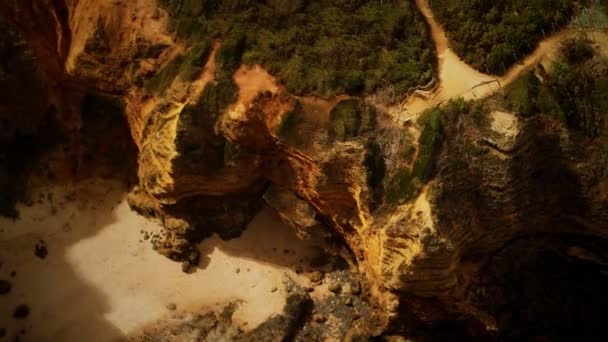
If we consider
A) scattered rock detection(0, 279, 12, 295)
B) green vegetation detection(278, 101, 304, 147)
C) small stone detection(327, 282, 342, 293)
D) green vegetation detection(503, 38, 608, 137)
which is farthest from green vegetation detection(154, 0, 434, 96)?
scattered rock detection(0, 279, 12, 295)

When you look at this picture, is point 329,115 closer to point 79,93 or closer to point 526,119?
point 526,119

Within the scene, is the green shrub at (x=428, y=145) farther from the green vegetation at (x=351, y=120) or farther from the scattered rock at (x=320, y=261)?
the scattered rock at (x=320, y=261)

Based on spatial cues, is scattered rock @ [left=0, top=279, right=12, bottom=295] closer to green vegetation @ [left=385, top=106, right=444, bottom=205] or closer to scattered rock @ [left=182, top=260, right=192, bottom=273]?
scattered rock @ [left=182, top=260, right=192, bottom=273]

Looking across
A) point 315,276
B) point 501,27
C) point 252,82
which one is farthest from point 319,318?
point 501,27

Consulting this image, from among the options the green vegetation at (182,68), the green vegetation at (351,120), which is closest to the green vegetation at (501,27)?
the green vegetation at (351,120)

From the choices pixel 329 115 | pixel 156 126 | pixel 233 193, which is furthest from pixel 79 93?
pixel 329 115

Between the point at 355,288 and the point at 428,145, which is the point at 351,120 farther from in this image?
the point at 355,288
